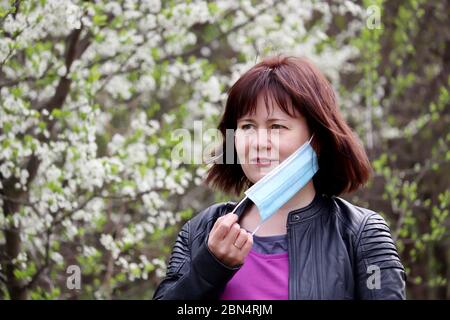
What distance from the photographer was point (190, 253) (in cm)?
232

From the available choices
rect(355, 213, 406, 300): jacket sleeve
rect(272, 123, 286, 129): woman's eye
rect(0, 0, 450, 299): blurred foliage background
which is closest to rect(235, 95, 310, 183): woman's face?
rect(272, 123, 286, 129): woman's eye

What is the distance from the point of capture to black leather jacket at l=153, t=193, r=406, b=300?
203cm

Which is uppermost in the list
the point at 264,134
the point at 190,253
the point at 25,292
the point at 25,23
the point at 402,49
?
the point at 402,49

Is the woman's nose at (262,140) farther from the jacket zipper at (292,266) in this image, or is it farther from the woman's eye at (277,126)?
the jacket zipper at (292,266)

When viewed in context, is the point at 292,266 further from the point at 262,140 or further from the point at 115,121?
the point at 115,121

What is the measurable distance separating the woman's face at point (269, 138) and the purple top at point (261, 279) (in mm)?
270

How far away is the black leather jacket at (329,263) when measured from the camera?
203 cm

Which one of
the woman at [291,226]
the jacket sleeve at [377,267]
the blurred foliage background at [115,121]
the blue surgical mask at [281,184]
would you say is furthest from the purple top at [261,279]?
the blurred foliage background at [115,121]

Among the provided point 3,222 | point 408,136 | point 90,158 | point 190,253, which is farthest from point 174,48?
point 190,253

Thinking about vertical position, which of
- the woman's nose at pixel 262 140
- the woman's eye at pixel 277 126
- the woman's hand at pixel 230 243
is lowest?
the woman's hand at pixel 230 243

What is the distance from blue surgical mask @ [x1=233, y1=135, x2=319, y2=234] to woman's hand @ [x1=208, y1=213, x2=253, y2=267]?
84mm

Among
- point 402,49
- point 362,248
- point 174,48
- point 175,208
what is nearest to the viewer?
point 362,248

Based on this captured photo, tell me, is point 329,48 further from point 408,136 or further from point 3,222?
point 3,222
